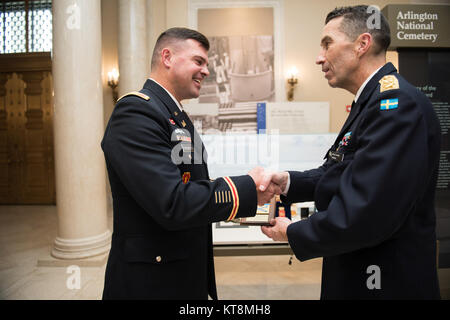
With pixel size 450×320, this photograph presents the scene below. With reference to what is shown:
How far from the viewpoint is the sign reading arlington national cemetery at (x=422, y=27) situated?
338 centimetres

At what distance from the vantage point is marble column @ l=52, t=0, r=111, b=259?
4.52 meters

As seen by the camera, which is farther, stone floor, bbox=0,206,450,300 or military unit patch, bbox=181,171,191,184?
stone floor, bbox=0,206,450,300

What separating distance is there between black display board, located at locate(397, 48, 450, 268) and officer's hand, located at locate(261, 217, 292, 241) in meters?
2.78

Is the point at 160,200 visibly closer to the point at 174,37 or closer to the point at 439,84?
the point at 174,37

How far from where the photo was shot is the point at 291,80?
8.94m

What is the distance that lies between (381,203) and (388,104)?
40cm

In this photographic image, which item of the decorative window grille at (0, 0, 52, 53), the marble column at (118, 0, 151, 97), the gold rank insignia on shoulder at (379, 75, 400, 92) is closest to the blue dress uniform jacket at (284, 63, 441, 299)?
the gold rank insignia on shoulder at (379, 75, 400, 92)

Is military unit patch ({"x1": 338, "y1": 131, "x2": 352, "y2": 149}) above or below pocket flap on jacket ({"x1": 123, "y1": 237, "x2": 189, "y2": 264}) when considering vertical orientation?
above

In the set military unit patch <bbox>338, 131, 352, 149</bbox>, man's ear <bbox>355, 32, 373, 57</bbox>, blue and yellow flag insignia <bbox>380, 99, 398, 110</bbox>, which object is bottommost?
military unit patch <bbox>338, 131, 352, 149</bbox>

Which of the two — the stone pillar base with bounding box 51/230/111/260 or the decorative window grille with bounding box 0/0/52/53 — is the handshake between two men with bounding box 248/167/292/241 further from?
the decorative window grille with bounding box 0/0/52/53

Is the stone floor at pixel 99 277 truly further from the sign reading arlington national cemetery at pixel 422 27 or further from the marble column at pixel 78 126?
the sign reading arlington national cemetery at pixel 422 27

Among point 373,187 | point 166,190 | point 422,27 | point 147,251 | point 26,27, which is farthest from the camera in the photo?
point 26,27

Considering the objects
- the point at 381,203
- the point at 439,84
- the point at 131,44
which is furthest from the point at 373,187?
the point at 131,44

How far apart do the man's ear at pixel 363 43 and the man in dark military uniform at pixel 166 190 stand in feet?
2.59
